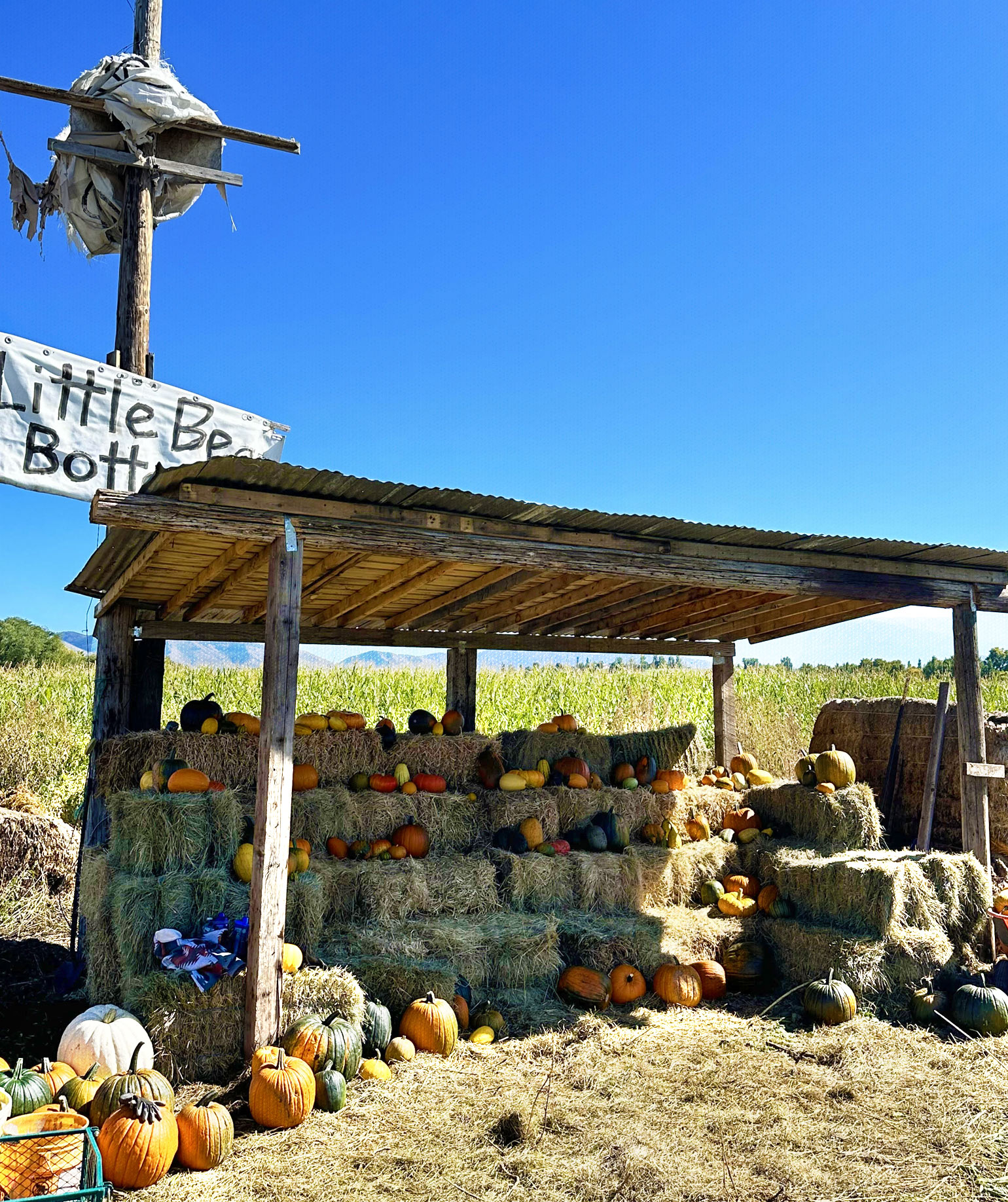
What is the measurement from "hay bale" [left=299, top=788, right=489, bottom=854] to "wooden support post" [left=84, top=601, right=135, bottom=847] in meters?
1.75

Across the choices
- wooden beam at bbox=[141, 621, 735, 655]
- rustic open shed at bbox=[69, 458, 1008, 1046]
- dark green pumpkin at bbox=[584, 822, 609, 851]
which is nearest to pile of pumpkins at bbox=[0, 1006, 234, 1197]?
rustic open shed at bbox=[69, 458, 1008, 1046]

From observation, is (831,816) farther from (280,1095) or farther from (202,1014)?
(202,1014)

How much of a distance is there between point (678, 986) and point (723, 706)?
15.1ft

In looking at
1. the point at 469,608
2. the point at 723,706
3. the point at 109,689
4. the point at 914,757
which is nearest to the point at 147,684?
the point at 109,689

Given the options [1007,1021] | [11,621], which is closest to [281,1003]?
[1007,1021]

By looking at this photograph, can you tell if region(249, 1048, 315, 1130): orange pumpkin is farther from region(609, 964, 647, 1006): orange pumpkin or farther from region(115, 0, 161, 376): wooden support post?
region(115, 0, 161, 376): wooden support post

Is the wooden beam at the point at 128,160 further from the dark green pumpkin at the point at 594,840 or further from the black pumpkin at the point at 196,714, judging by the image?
the dark green pumpkin at the point at 594,840

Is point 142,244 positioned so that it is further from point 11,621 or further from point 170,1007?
point 11,621

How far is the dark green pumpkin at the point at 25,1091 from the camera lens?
412cm

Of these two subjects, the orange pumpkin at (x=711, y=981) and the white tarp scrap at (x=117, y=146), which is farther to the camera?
the orange pumpkin at (x=711, y=981)

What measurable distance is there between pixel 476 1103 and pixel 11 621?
32.1 meters

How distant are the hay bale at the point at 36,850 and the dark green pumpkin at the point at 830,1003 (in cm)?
684

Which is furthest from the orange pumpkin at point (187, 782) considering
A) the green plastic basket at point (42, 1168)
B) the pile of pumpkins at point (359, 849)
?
the green plastic basket at point (42, 1168)

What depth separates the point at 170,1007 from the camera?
15.9ft
